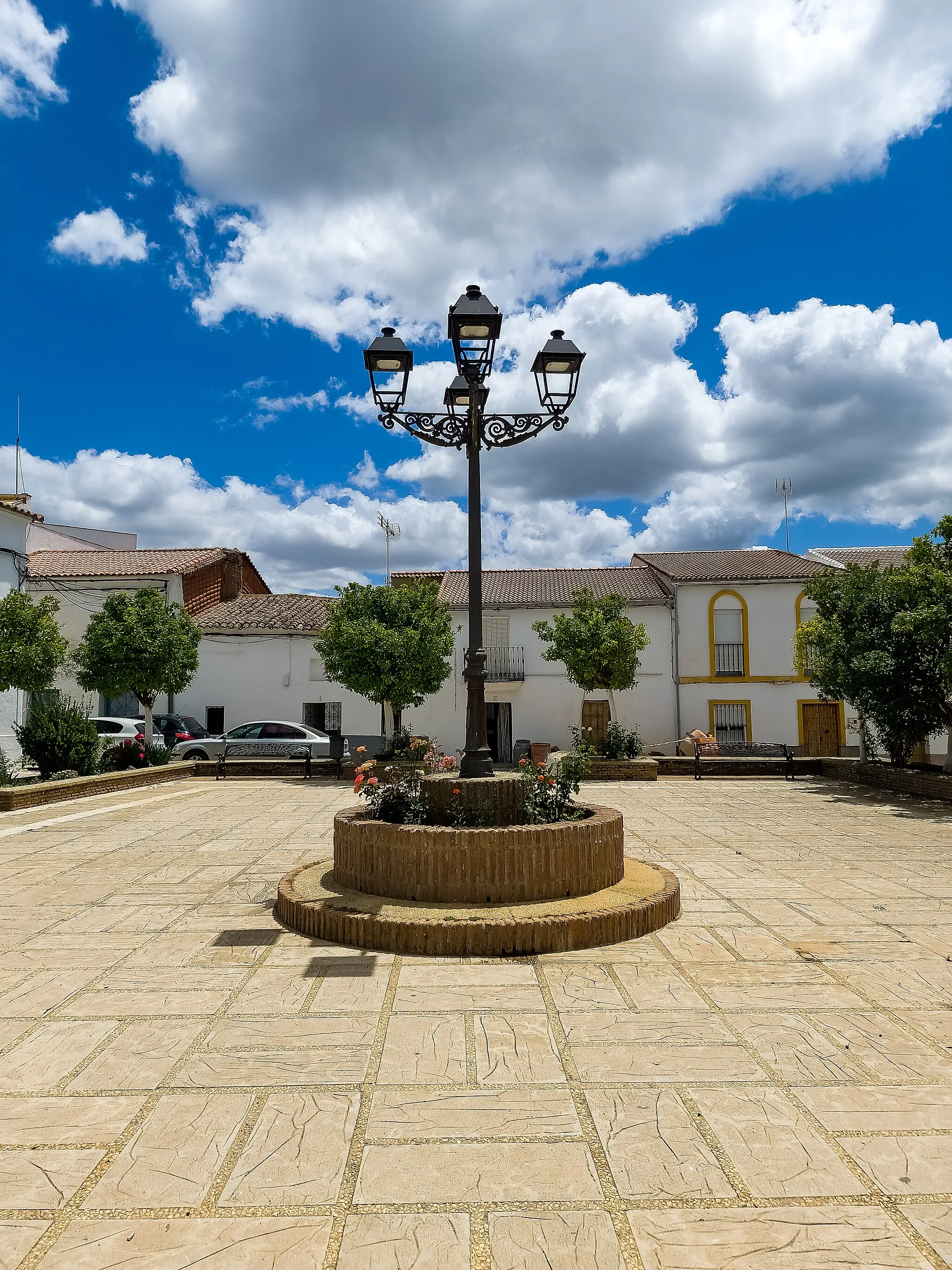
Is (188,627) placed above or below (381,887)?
above

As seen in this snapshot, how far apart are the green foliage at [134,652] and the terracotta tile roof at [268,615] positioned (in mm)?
6373

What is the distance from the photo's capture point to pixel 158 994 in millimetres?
4027

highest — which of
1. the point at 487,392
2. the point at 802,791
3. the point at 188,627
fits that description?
the point at 487,392

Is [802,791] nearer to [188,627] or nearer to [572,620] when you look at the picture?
[572,620]

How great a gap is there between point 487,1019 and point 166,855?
5.25 metres

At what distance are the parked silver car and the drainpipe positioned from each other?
9.54 metres

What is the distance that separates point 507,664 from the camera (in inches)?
899

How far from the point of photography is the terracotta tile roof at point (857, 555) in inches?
1011

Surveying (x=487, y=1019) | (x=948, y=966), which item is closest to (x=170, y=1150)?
(x=487, y=1019)

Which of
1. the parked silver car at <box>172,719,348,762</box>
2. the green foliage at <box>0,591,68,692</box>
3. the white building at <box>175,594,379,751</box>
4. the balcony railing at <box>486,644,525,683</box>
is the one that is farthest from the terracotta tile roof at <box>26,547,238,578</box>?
the green foliage at <box>0,591,68,692</box>

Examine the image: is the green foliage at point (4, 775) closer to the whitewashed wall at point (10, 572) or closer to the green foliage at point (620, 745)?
the whitewashed wall at point (10, 572)

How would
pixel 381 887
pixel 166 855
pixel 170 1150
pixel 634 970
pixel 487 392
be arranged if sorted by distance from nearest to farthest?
1. pixel 170 1150
2. pixel 634 970
3. pixel 381 887
4. pixel 487 392
5. pixel 166 855

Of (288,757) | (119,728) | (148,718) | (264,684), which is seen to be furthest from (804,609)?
(119,728)

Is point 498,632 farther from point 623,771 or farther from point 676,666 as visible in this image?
point 623,771
